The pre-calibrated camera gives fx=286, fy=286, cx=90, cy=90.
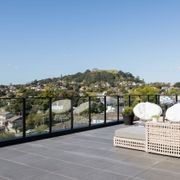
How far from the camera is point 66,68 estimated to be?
38.3m

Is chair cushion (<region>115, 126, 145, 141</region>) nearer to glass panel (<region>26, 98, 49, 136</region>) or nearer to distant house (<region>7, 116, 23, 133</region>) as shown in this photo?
glass panel (<region>26, 98, 49, 136</region>)

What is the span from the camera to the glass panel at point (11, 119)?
6.00 m

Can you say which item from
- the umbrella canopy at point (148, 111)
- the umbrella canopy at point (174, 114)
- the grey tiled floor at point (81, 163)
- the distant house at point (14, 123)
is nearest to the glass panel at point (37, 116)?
the distant house at point (14, 123)

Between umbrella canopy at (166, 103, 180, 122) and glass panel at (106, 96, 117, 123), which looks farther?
glass panel at (106, 96, 117, 123)

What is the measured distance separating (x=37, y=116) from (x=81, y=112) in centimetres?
170

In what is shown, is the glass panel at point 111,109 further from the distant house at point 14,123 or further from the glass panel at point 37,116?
the distant house at point 14,123

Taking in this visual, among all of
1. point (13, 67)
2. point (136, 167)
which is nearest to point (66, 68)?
point (13, 67)

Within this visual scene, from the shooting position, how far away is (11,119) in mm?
6242

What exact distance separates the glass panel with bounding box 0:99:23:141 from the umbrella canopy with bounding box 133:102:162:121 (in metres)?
2.82

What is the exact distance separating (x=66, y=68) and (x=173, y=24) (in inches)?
973

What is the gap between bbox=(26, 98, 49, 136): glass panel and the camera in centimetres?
665

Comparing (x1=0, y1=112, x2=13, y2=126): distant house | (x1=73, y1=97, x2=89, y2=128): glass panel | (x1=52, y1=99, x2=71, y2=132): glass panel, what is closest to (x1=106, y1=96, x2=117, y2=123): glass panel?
(x1=73, y1=97, x2=89, y2=128): glass panel

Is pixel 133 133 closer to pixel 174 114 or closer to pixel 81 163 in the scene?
pixel 174 114

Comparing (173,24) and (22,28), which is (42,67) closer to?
(22,28)
